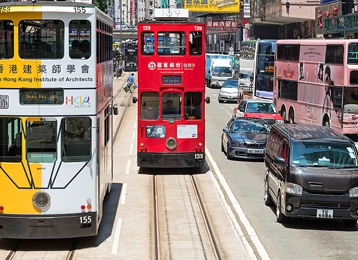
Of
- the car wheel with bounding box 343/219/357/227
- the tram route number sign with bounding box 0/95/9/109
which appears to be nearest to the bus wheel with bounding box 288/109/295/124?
the car wheel with bounding box 343/219/357/227

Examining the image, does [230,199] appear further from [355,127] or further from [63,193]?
[355,127]

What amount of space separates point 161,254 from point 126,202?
456 centimetres

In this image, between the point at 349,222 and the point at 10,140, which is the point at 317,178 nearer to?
the point at 349,222

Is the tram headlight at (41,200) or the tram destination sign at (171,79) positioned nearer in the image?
the tram headlight at (41,200)

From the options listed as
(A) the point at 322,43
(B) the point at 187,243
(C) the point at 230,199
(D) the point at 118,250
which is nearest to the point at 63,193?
(D) the point at 118,250

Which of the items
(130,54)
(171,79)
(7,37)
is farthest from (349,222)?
(130,54)

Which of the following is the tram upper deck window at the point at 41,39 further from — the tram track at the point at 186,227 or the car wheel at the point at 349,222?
the car wheel at the point at 349,222

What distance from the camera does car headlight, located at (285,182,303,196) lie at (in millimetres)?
13086

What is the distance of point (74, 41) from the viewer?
1123 cm

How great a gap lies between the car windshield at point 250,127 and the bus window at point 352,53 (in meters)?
6.02

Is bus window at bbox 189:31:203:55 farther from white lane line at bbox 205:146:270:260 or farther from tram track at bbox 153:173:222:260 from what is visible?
tram track at bbox 153:173:222:260

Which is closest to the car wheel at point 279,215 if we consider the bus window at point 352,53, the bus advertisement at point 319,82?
the bus advertisement at point 319,82

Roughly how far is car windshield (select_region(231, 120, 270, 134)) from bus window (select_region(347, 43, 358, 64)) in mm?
6023

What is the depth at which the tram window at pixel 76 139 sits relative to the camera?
1129 centimetres
